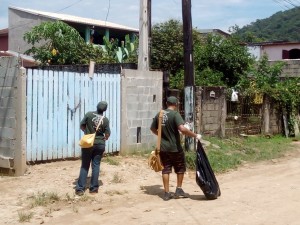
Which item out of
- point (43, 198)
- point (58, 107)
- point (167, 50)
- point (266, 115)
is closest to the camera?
point (43, 198)

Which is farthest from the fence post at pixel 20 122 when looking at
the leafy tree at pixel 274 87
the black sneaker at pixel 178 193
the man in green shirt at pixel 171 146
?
the leafy tree at pixel 274 87

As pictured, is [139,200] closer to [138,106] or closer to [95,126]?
[95,126]

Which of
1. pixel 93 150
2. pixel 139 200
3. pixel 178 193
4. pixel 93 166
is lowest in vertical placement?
pixel 139 200

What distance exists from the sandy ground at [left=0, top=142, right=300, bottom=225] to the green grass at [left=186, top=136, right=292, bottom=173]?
0.77m

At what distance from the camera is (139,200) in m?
8.00

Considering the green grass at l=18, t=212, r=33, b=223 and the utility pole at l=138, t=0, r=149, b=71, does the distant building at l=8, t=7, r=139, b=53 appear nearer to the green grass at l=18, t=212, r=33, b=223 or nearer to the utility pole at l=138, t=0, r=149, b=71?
the utility pole at l=138, t=0, r=149, b=71

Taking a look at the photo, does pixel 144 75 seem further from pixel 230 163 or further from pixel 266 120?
pixel 266 120

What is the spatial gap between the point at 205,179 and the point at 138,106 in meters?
4.19

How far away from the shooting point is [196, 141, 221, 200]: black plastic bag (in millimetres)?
7914

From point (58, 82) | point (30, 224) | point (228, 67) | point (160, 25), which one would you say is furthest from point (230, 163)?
point (160, 25)

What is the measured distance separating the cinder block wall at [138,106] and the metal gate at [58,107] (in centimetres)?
52

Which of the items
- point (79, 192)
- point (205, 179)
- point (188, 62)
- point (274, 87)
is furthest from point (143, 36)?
point (274, 87)

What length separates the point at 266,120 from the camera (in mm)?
17422

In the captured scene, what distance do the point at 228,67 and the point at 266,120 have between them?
403cm
